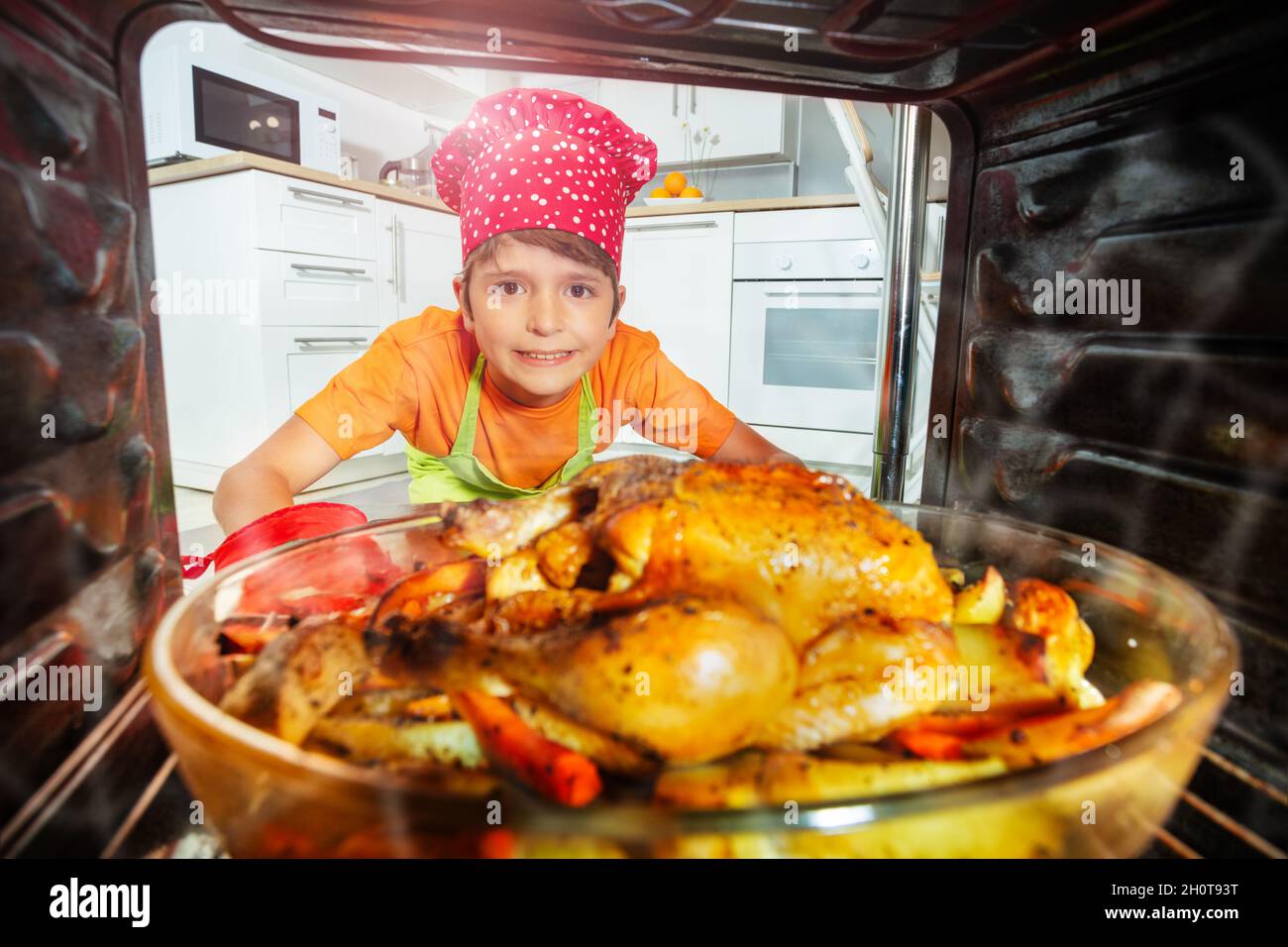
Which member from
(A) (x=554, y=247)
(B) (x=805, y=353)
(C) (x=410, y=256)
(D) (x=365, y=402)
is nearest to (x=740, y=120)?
(B) (x=805, y=353)

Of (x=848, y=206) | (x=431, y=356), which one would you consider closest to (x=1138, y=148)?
(x=431, y=356)

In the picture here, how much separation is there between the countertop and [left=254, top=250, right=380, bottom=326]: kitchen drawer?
0.34 meters

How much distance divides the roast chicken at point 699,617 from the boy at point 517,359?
0.55m

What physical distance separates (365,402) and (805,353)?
2.56 metres

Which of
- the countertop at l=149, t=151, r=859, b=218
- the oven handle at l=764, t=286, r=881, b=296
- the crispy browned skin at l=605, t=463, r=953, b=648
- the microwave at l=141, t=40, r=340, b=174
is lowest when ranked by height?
the crispy browned skin at l=605, t=463, r=953, b=648

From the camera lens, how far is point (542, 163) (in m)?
1.27

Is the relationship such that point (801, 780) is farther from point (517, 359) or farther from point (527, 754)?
point (517, 359)

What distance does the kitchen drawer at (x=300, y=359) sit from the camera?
327cm

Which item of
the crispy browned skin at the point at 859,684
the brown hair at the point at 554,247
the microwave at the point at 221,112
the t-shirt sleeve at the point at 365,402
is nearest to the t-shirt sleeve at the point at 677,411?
the brown hair at the point at 554,247

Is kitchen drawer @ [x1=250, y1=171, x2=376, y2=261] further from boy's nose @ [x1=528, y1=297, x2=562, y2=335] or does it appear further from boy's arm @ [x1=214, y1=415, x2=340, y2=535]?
boy's nose @ [x1=528, y1=297, x2=562, y2=335]

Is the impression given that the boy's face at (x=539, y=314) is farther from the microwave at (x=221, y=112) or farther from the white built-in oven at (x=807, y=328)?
the microwave at (x=221, y=112)

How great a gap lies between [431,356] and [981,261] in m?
1.24

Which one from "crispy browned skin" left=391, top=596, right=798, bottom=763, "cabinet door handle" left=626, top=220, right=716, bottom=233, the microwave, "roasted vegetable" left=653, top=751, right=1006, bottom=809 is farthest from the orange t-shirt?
the microwave

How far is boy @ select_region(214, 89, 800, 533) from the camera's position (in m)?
1.30
